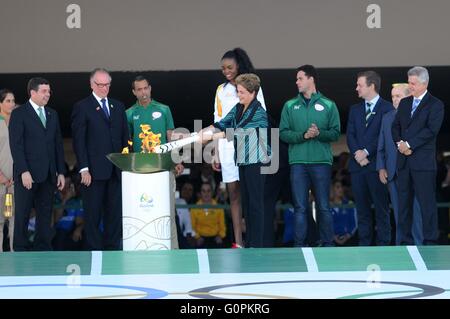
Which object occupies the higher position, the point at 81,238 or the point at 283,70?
the point at 283,70

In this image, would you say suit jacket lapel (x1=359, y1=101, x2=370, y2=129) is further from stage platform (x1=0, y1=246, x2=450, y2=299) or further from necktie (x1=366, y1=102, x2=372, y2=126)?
stage platform (x1=0, y1=246, x2=450, y2=299)

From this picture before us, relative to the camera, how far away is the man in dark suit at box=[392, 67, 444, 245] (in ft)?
31.3

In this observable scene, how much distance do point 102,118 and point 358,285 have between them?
3685 mm

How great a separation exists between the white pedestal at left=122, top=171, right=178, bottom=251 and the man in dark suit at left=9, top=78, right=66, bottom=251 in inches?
38.8

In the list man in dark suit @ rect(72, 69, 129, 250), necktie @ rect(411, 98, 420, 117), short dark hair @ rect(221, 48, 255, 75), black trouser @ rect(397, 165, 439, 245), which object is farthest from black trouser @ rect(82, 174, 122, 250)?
necktie @ rect(411, 98, 420, 117)

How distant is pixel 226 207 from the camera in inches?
485

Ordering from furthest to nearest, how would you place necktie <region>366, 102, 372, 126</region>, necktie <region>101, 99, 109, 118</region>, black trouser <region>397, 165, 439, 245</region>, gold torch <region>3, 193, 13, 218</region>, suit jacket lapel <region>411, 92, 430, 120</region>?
necktie <region>366, 102, 372, 126</region> < gold torch <region>3, 193, 13, 218</region> < necktie <region>101, 99, 109, 118</region> < suit jacket lapel <region>411, 92, 430, 120</region> < black trouser <region>397, 165, 439, 245</region>

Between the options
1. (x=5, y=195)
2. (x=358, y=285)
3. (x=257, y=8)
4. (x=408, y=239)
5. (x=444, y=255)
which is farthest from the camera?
(x=257, y=8)

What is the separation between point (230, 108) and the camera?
9812mm

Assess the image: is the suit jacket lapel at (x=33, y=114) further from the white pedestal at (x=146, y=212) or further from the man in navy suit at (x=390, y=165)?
the man in navy suit at (x=390, y=165)

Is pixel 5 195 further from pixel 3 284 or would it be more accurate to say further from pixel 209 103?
pixel 209 103

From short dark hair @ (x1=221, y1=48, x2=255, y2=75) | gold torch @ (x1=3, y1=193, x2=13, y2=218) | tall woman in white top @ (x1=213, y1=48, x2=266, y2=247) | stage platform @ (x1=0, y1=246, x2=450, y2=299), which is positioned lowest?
stage platform @ (x1=0, y1=246, x2=450, y2=299)
